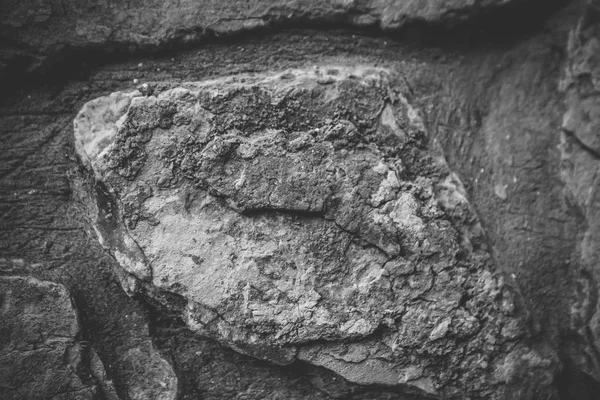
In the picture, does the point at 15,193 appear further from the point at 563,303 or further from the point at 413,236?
the point at 563,303

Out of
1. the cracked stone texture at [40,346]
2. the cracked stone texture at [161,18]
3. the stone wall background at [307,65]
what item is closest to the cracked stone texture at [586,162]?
the stone wall background at [307,65]

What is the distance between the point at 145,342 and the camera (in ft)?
2.43

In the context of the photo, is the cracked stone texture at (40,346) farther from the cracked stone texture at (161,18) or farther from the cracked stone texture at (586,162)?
the cracked stone texture at (586,162)

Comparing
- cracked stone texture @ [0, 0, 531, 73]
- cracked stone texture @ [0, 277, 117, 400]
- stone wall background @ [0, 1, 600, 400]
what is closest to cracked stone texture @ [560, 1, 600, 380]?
stone wall background @ [0, 1, 600, 400]

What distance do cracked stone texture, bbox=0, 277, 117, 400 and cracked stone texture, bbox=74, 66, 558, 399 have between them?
0.37 feet

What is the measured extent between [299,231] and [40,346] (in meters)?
0.42

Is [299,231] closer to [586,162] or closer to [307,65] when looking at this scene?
[307,65]

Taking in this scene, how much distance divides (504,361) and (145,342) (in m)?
0.58

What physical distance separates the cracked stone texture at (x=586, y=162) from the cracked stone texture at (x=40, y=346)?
80 cm

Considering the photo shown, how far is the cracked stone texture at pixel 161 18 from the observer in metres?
0.69

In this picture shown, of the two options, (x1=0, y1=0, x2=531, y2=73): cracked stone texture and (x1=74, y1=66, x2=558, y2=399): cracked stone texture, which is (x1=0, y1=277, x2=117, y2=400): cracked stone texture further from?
(x1=0, y1=0, x2=531, y2=73): cracked stone texture

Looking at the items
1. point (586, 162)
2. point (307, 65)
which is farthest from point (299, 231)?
point (586, 162)

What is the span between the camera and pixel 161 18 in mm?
717

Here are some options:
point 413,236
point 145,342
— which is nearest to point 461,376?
point 413,236
